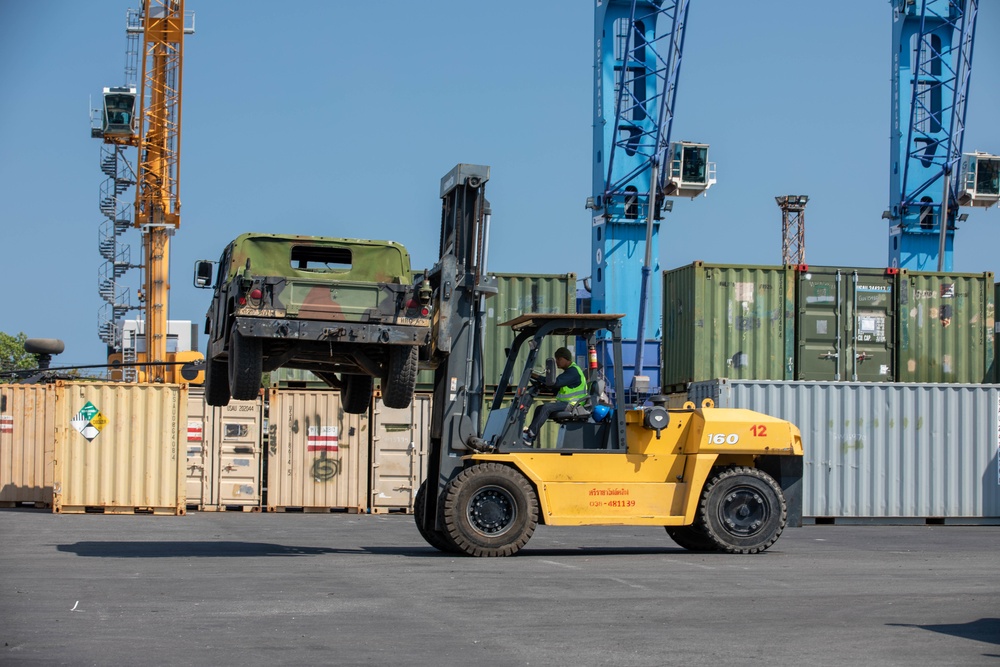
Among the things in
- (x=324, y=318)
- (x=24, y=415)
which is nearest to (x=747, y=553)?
(x=324, y=318)

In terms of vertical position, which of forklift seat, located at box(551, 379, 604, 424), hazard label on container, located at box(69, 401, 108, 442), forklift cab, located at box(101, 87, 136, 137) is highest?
forklift cab, located at box(101, 87, 136, 137)

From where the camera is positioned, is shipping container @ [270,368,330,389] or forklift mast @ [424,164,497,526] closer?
forklift mast @ [424,164,497,526]

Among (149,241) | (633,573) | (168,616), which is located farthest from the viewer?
(149,241)

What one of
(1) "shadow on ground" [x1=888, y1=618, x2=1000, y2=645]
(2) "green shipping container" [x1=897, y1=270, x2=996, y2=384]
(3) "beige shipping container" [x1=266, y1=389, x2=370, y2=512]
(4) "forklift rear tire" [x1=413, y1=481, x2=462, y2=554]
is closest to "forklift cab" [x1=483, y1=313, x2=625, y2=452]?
(4) "forklift rear tire" [x1=413, y1=481, x2=462, y2=554]

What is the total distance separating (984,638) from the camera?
27.9ft

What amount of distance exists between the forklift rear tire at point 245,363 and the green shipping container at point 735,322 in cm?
1290

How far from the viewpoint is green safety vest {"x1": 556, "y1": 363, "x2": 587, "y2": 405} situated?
47.4 ft

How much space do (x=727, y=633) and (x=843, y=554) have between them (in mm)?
7639

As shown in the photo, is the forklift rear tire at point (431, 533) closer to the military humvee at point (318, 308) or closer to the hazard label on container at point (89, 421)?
the military humvee at point (318, 308)

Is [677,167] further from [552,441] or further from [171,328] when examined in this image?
[171,328]

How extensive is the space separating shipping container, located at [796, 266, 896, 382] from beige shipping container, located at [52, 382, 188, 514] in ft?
37.6

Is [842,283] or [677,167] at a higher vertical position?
[677,167]

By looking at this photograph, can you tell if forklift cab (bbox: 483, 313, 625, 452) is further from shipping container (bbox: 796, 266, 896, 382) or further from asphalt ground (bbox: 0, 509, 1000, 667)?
shipping container (bbox: 796, 266, 896, 382)

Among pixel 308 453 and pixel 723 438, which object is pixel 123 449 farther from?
pixel 723 438
